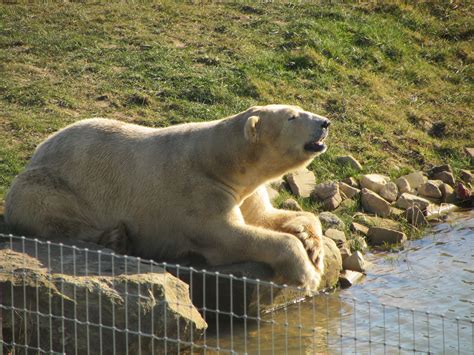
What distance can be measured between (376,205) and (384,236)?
0.66 metres

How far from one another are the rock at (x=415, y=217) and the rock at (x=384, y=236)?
47 centimetres

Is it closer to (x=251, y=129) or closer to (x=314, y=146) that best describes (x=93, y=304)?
(x=251, y=129)

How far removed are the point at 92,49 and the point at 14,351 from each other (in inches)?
305

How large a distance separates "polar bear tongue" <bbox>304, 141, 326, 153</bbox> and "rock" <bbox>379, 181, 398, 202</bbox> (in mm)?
3384

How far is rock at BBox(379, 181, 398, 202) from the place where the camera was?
1203 cm

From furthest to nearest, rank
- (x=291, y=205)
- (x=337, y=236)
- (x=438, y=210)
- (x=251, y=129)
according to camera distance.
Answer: (x=438, y=210) < (x=291, y=205) < (x=337, y=236) < (x=251, y=129)

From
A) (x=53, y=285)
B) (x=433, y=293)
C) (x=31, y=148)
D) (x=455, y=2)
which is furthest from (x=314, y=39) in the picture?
(x=53, y=285)

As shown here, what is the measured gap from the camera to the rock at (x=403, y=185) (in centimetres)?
1227

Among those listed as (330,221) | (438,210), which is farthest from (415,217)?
(330,221)

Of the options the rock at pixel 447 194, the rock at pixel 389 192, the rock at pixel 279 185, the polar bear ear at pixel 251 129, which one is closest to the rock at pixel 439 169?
the rock at pixel 447 194

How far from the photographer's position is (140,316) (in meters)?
7.48

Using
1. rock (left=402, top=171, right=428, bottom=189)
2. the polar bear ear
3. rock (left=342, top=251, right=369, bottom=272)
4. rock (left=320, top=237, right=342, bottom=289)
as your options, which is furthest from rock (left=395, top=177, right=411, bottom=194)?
the polar bear ear

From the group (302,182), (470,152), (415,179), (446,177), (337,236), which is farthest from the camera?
(470,152)

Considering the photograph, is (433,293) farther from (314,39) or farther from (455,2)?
(455,2)
